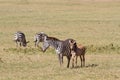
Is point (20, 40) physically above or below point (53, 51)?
above

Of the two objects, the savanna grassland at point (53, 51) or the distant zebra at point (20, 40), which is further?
the distant zebra at point (20, 40)

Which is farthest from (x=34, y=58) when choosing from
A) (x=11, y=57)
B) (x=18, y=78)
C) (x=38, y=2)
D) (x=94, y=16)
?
(x=38, y=2)

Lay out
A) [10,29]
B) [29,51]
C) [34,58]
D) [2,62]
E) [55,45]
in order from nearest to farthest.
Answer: [55,45] < [2,62] < [34,58] < [29,51] < [10,29]

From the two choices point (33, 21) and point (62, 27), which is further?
point (33, 21)

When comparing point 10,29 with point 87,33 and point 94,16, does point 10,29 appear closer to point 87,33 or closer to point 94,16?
point 87,33

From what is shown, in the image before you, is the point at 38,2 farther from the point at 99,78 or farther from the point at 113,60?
the point at 99,78

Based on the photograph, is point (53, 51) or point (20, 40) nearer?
point (53, 51)

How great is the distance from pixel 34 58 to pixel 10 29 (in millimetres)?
15675

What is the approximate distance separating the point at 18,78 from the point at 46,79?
1.06 metres

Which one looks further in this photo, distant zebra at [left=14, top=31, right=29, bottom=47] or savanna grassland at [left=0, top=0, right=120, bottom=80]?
distant zebra at [left=14, top=31, right=29, bottom=47]

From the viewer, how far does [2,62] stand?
19.3m

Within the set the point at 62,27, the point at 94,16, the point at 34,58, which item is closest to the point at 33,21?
the point at 62,27

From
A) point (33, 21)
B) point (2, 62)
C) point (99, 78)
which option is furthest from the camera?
point (33, 21)

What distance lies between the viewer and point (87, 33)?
109ft
